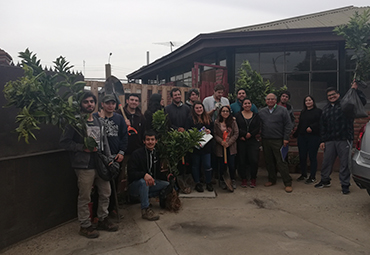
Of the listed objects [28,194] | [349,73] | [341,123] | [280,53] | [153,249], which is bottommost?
[153,249]

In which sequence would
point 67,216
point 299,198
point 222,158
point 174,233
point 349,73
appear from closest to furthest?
point 174,233 < point 67,216 < point 299,198 < point 222,158 < point 349,73

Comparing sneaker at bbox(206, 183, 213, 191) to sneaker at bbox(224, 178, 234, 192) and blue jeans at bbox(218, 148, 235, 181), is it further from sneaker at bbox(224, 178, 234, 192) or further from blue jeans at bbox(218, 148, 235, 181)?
blue jeans at bbox(218, 148, 235, 181)

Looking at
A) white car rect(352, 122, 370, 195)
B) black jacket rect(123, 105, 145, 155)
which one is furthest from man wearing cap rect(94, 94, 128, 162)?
white car rect(352, 122, 370, 195)

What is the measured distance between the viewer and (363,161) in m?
4.17

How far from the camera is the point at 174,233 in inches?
140

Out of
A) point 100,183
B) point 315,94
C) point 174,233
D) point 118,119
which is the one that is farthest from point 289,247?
point 315,94

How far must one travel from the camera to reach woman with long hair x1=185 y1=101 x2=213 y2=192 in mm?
5176

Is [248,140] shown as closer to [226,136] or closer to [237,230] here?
[226,136]

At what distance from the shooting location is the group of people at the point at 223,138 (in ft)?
13.2

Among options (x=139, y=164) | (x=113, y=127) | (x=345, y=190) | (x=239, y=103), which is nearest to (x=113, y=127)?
(x=113, y=127)

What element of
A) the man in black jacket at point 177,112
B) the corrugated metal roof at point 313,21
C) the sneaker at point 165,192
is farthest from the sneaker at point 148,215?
the corrugated metal roof at point 313,21

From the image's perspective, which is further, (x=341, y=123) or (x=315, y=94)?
(x=315, y=94)

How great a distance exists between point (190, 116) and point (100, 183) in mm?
2181

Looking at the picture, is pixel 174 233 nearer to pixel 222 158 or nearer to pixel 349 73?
pixel 222 158
